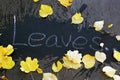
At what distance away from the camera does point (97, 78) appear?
1.28 metres

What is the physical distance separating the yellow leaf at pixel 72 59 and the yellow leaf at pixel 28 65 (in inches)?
4.9

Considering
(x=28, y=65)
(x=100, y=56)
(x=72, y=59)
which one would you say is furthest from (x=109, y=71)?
(x=28, y=65)

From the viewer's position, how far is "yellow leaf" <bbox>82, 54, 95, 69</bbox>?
4.13 ft

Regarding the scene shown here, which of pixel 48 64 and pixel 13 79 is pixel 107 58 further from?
pixel 13 79

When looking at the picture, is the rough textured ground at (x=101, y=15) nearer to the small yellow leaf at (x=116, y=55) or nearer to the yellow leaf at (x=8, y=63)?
the small yellow leaf at (x=116, y=55)

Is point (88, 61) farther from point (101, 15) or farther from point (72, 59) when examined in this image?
point (101, 15)

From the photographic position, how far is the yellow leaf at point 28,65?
4.00ft

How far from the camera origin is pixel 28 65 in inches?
47.9

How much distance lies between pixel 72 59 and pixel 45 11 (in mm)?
238

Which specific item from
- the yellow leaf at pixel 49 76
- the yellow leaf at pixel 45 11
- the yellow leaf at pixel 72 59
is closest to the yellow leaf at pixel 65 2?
the yellow leaf at pixel 45 11

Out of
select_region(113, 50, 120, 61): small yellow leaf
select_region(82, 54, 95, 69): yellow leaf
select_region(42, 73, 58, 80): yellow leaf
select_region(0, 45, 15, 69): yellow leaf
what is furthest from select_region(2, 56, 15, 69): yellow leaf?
select_region(113, 50, 120, 61): small yellow leaf

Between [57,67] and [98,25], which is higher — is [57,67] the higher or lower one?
the lower one

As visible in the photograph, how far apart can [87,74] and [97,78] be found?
0.16 ft

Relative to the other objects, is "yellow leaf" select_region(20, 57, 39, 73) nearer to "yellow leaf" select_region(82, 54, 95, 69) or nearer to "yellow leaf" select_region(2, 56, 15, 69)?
"yellow leaf" select_region(2, 56, 15, 69)
